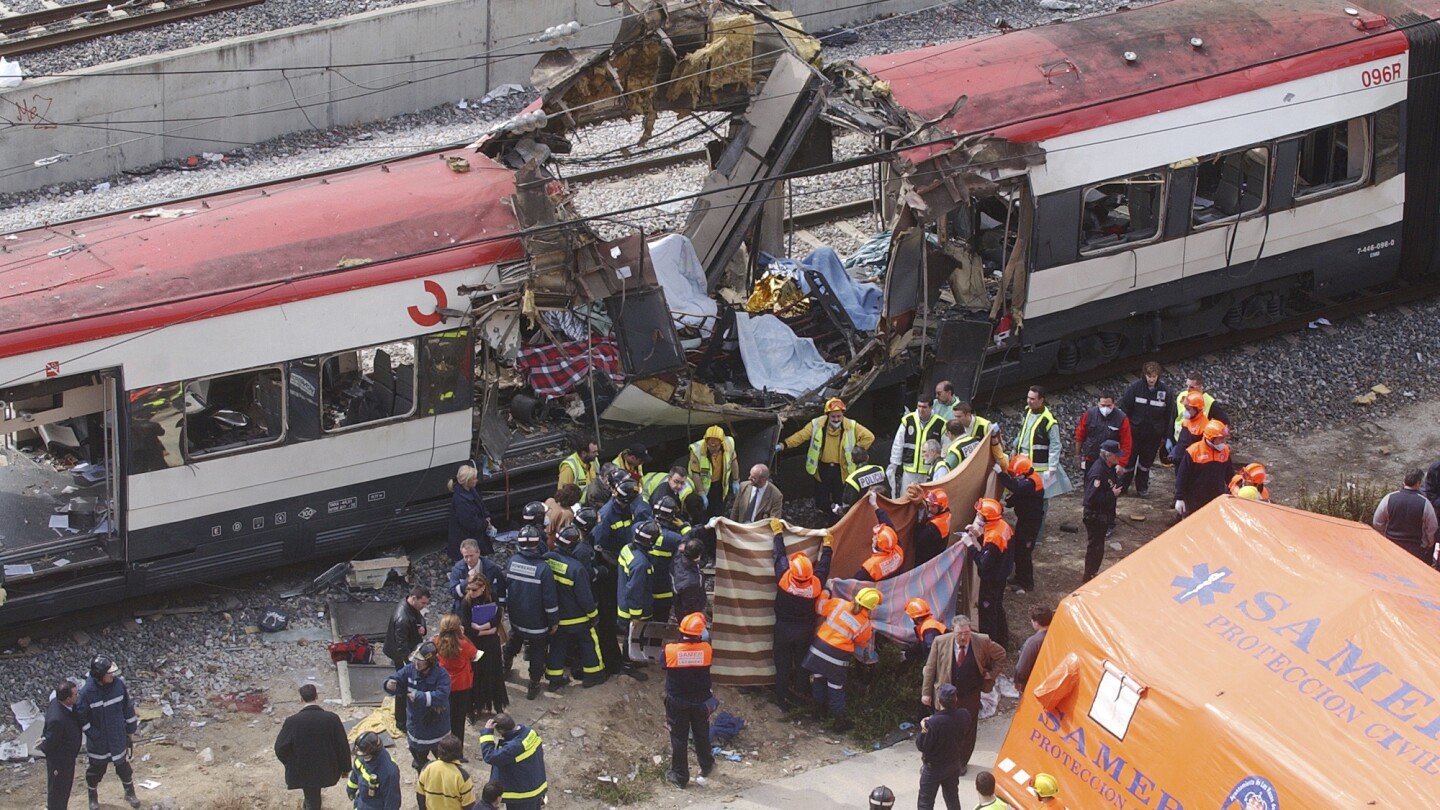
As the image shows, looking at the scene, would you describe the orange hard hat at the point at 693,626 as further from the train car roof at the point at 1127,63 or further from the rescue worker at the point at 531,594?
the train car roof at the point at 1127,63

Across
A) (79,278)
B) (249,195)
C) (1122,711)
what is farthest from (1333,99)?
(79,278)

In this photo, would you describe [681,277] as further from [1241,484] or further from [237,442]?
[1241,484]

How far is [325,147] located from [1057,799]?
44.2 ft

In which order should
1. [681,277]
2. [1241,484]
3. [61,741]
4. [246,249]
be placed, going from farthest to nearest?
[681,277], [246,249], [1241,484], [61,741]

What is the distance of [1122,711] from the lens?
9031 millimetres

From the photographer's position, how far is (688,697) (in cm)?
1066

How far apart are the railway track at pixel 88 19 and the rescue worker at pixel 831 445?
36.3 feet

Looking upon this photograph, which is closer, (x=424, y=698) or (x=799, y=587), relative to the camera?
(x=424, y=698)

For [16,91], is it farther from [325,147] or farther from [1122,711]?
[1122,711]

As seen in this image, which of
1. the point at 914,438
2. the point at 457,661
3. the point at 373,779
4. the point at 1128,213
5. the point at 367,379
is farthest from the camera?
the point at 1128,213

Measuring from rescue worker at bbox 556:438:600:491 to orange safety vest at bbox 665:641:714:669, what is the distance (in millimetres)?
2428

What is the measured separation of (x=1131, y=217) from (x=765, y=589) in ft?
19.0

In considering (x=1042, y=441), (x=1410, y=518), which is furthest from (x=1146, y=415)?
(x=1410, y=518)

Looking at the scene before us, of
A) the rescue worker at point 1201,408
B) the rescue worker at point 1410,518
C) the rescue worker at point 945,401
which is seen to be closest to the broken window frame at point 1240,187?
the rescue worker at point 1201,408
